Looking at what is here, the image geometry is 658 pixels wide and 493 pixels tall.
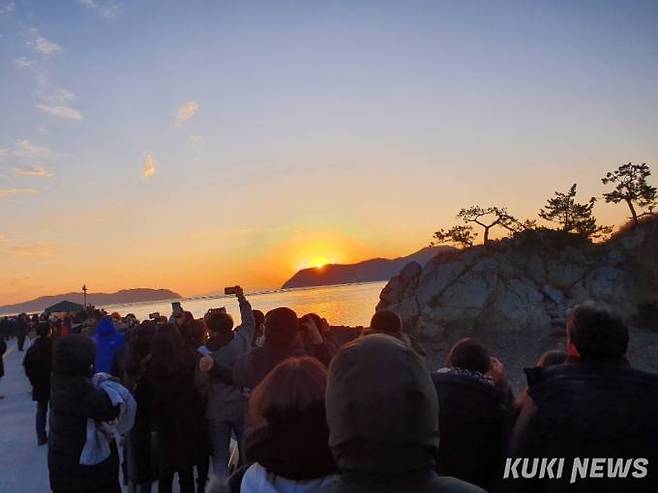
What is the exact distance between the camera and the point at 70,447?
14.3ft

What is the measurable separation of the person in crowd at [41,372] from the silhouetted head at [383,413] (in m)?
9.94

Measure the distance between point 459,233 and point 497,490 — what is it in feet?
116

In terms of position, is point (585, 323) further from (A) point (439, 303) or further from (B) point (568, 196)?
(B) point (568, 196)

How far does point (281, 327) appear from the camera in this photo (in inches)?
183

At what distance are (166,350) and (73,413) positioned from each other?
1.10m

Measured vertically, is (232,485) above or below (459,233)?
below

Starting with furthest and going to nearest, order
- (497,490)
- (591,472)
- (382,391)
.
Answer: (497,490) < (591,472) < (382,391)

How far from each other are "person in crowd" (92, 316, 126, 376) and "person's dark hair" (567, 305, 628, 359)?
22.6 ft

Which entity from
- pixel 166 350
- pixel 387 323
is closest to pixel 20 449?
pixel 166 350

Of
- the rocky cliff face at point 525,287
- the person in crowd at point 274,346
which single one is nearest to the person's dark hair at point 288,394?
the person in crowd at point 274,346

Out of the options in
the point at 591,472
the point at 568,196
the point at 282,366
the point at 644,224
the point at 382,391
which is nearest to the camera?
the point at 382,391

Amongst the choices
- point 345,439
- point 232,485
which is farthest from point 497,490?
point 345,439

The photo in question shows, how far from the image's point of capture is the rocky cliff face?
31.9 meters

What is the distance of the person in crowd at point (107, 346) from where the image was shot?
7.97 m
